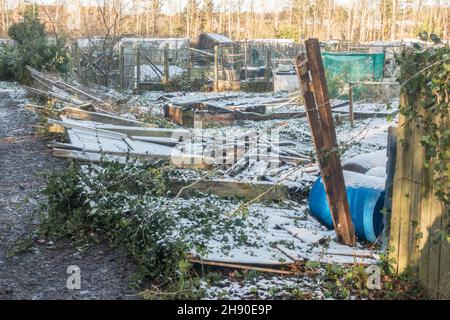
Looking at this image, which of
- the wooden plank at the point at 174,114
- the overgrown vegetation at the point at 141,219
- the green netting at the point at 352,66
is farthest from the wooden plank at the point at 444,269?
the green netting at the point at 352,66

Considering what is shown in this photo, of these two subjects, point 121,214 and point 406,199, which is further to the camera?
point 121,214

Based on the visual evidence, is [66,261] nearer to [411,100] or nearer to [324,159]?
[324,159]

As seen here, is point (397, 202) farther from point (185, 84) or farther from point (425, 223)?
point (185, 84)

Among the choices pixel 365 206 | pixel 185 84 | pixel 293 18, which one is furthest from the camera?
pixel 293 18

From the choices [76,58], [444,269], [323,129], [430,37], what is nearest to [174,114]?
[76,58]

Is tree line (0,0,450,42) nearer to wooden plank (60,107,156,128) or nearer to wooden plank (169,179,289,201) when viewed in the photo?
wooden plank (60,107,156,128)

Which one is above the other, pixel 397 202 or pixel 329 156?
pixel 329 156

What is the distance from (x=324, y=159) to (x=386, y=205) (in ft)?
2.34

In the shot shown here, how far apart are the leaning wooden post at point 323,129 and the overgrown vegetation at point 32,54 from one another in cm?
1717

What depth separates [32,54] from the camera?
21.5 m

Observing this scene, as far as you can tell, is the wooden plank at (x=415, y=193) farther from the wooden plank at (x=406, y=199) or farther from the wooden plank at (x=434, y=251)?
the wooden plank at (x=434, y=251)

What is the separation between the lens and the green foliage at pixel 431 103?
3697 mm

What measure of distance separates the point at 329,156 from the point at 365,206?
0.80 m

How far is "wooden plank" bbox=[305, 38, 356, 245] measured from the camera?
5262mm
